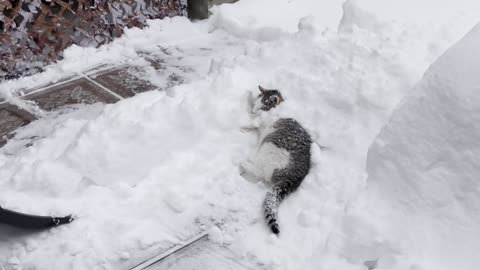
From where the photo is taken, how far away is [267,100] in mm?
4355

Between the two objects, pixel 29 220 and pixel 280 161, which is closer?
pixel 29 220

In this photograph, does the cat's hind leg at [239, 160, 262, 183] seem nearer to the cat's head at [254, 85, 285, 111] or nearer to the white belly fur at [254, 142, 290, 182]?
the white belly fur at [254, 142, 290, 182]

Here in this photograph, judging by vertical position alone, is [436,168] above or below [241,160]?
above

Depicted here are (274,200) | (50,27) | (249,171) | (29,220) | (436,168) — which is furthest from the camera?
(50,27)

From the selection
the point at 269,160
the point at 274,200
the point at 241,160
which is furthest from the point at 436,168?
the point at 241,160

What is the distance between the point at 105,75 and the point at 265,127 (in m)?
2.17

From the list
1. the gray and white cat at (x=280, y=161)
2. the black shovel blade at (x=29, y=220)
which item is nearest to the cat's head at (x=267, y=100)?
the gray and white cat at (x=280, y=161)

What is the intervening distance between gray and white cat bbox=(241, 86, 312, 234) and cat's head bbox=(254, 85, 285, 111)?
0.23 metres

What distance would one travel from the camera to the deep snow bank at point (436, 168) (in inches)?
110

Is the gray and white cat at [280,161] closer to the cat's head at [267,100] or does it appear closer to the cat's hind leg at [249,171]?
the cat's hind leg at [249,171]

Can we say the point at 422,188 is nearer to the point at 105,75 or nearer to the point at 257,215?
the point at 257,215

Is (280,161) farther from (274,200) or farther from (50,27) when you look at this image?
(50,27)

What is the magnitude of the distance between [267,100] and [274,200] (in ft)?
3.37

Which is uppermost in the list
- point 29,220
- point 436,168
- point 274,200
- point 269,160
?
point 436,168
